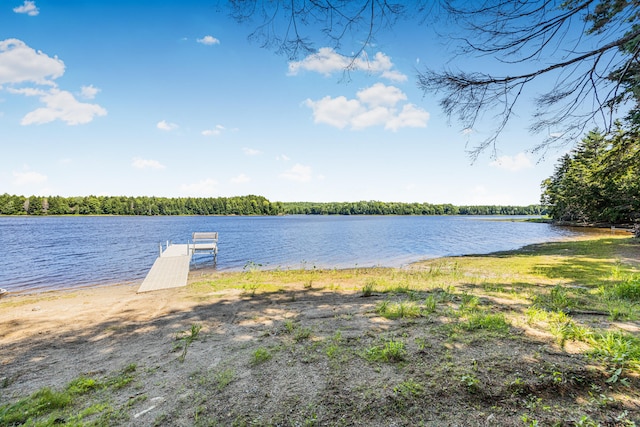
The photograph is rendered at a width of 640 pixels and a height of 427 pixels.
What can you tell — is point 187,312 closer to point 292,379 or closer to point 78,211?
point 292,379

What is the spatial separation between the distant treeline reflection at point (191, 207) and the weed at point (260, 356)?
365 feet

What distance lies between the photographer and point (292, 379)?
3.57 metres

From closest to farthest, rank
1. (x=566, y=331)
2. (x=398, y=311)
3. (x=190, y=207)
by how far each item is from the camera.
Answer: (x=566, y=331) → (x=398, y=311) → (x=190, y=207)

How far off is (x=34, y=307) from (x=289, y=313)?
9155 millimetres

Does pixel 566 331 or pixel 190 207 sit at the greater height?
pixel 190 207

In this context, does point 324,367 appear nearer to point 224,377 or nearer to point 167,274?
point 224,377

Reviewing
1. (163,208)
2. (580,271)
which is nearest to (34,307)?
(580,271)

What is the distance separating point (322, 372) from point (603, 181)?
404 inches

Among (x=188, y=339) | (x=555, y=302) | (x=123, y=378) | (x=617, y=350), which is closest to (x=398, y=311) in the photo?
(x=617, y=350)

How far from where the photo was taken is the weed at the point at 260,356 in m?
4.10

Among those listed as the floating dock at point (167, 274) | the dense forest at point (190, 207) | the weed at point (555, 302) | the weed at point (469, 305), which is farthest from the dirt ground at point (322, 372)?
the dense forest at point (190, 207)

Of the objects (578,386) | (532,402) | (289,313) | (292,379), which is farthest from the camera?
(289,313)

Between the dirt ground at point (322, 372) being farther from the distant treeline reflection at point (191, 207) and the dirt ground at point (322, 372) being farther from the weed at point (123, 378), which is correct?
the distant treeline reflection at point (191, 207)

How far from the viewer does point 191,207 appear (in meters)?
150
